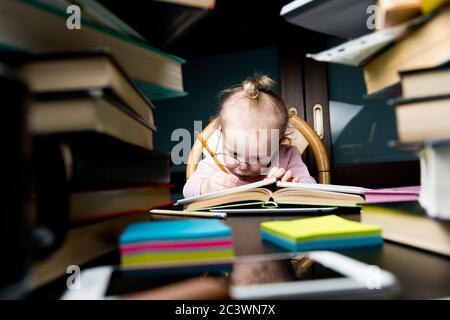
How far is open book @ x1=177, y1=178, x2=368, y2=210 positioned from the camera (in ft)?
2.01

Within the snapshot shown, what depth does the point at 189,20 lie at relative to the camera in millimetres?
408

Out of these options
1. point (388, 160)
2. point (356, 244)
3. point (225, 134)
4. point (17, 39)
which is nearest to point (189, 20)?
point (17, 39)

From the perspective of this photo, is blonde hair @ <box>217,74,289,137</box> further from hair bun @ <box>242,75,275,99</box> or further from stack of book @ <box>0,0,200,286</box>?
stack of book @ <box>0,0,200,286</box>

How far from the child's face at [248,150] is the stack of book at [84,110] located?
2.55ft

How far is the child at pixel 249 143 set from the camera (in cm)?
118

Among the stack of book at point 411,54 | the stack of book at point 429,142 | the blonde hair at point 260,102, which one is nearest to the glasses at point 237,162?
the blonde hair at point 260,102

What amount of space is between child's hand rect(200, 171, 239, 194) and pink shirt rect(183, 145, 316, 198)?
50 mm

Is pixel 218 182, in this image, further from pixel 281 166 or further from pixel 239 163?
pixel 281 166

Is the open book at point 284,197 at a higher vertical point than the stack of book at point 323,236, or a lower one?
higher

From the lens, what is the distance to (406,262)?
28 centimetres

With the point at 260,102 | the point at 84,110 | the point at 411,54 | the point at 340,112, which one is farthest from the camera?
the point at 340,112

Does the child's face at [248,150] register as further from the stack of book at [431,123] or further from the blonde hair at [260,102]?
the stack of book at [431,123]

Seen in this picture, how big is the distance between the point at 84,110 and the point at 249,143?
938 millimetres

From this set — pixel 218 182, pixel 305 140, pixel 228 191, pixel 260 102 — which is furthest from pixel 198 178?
pixel 228 191
